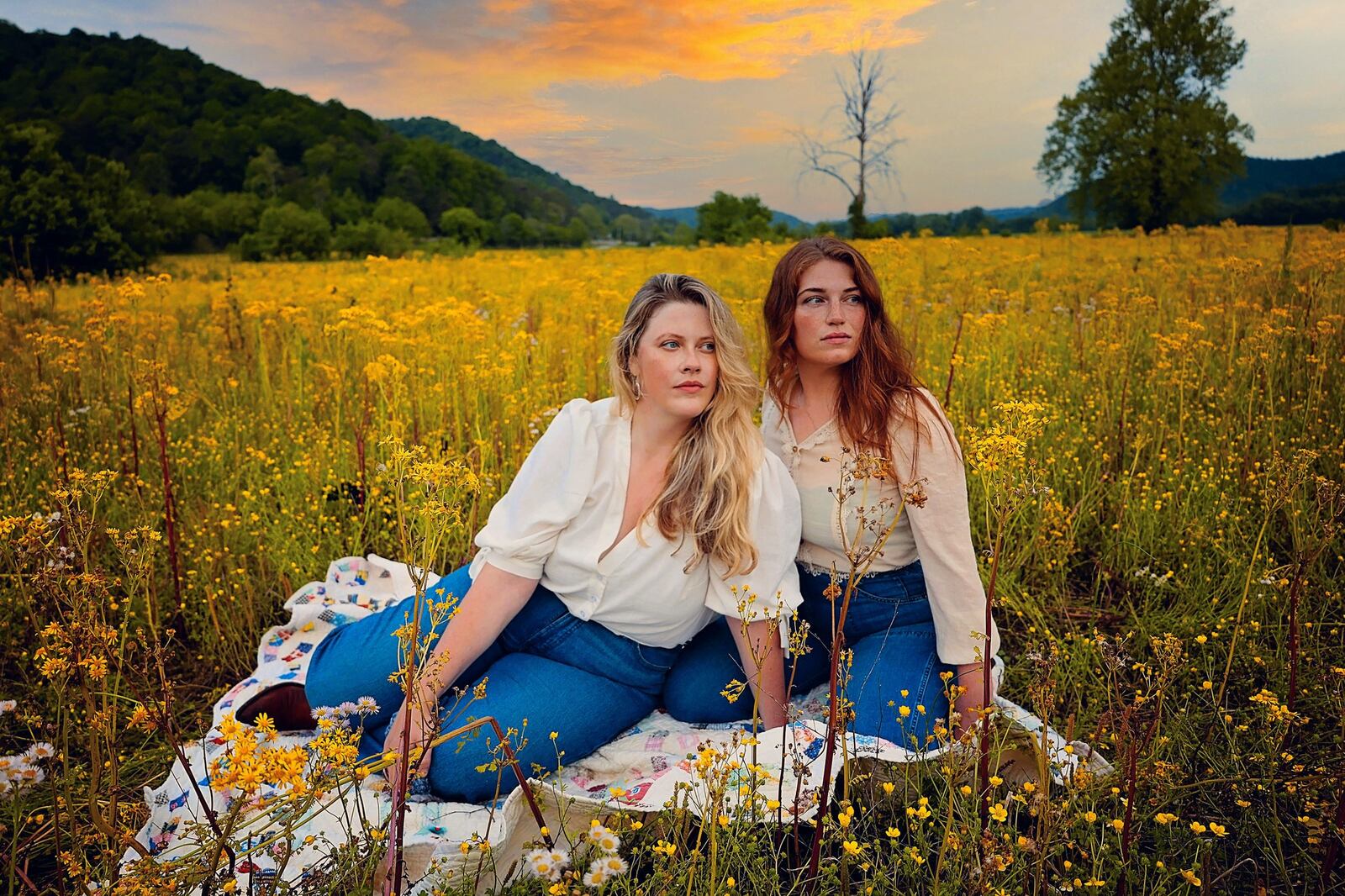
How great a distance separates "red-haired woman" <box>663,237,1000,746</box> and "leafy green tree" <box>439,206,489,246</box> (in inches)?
1004

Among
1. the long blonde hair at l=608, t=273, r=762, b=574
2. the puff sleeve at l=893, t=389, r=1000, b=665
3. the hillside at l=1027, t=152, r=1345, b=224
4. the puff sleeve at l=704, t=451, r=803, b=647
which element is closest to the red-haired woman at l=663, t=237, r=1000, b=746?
the puff sleeve at l=893, t=389, r=1000, b=665

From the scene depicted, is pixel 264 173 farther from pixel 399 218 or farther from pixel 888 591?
pixel 888 591

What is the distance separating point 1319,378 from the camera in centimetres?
396

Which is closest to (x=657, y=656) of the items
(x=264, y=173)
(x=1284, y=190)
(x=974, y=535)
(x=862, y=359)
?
(x=862, y=359)

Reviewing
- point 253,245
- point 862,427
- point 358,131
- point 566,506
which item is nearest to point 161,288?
point 566,506

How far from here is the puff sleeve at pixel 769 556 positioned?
2.23 meters

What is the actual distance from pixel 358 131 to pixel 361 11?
1331 inches

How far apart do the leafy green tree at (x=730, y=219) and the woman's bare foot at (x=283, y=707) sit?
1989 centimetres

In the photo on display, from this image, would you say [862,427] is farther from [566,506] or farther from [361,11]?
[361,11]

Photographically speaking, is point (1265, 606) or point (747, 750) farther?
point (1265, 606)

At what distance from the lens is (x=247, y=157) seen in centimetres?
3075

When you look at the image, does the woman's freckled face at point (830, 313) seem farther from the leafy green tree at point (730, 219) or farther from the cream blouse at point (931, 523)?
the leafy green tree at point (730, 219)

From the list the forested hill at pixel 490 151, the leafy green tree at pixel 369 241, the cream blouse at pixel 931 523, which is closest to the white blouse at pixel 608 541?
the cream blouse at pixel 931 523

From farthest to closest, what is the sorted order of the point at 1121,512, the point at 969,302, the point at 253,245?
the point at 253,245 → the point at 969,302 → the point at 1121,512
